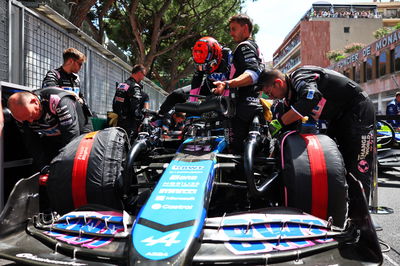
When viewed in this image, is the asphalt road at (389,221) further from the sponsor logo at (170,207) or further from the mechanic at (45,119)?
the sponsor logo at (170,207)

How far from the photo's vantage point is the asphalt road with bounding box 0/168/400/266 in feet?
9.52

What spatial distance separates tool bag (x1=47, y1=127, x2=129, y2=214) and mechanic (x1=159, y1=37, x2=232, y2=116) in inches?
44.6

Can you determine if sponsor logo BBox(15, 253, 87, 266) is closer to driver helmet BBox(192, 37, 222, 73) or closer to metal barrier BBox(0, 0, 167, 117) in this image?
driver helmet BBox(192, 37, 222, 73)

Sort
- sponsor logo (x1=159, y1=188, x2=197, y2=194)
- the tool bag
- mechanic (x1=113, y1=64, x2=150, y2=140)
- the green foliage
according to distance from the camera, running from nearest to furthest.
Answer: sponsor logo (x1=159, y1=188, x2=197, y2=194), the tool bag, mechanic (x1=113, y1=64, x2=150, y2=140), the green foliage

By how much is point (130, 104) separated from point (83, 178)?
4.15 m

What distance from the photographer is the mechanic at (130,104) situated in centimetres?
674

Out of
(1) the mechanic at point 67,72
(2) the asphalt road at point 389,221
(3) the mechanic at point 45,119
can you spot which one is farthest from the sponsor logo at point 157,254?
(1) the mechanic at point 67,72

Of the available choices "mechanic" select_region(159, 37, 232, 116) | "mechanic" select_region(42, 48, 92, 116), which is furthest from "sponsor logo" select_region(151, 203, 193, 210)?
"mechanic" select_region(42, 48, 92, 116)

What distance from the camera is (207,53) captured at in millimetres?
3697

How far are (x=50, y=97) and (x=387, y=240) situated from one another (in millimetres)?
3269

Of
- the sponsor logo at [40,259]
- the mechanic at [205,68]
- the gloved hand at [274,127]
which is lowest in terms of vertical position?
the sponsor logo at [40,259]

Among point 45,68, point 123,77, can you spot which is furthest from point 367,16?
point 45,68

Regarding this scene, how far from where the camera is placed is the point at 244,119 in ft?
12.1

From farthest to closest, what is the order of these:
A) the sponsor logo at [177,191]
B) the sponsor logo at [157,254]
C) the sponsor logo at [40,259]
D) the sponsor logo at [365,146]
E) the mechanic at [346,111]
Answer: the sponsor logo at [365,146], the mechanic at [346,111], the sponsor logo at [177,191], the sponsor logo at [40,259], the sponsor logo at [157,254]
